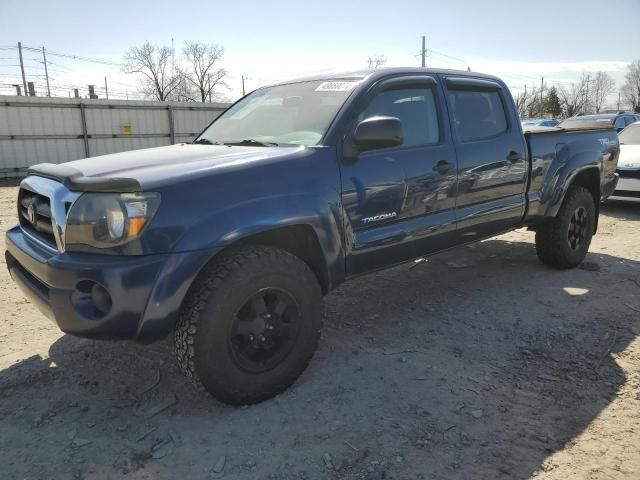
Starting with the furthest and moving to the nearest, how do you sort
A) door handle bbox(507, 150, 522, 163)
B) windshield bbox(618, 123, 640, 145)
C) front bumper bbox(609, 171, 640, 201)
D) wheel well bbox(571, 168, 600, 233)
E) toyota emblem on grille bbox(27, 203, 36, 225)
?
windshield bbox(618, 123, 640, 145) → front bumper bbox(609, 171, 640, 201) → wheel well bbox(571, 168, 600, 233) → door handle bbox(507, 150, 522, 163) → toyota emblem on grille bbox(27, 203, 36, 225)

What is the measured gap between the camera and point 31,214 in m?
2.87

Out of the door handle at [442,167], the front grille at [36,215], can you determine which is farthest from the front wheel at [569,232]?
the front grille at [36,215]

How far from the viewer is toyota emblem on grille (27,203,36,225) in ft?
9.25

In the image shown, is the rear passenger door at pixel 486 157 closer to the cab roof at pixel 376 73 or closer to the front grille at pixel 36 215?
the cab roof at pixel 376 73

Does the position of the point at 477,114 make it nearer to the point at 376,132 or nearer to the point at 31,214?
the point at 376,132

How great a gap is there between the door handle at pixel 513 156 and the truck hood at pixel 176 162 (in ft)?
6.61

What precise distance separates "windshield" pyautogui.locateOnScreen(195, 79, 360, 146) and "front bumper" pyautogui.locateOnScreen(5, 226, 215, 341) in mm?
1090

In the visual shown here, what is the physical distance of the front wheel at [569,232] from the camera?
4.88 meters

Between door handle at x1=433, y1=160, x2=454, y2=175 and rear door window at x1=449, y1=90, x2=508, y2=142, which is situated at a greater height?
rear door window at x1=449, y1=90, x2=508, y2=142

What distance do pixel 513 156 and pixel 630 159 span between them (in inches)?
215

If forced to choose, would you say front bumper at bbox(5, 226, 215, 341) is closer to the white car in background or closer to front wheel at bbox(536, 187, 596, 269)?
front wheel at bbox(536, 187, 596, 269)

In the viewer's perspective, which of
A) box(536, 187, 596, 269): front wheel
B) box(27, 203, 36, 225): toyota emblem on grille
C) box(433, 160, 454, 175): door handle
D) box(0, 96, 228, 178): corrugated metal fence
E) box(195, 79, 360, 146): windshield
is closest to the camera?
box(27, 203, 36, 225): toyota emblem on grille

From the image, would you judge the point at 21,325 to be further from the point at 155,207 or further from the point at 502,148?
the point at 502,148

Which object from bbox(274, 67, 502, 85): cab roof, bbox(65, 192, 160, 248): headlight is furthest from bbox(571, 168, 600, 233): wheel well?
bbox(65, 192, 160, 248): headlight
